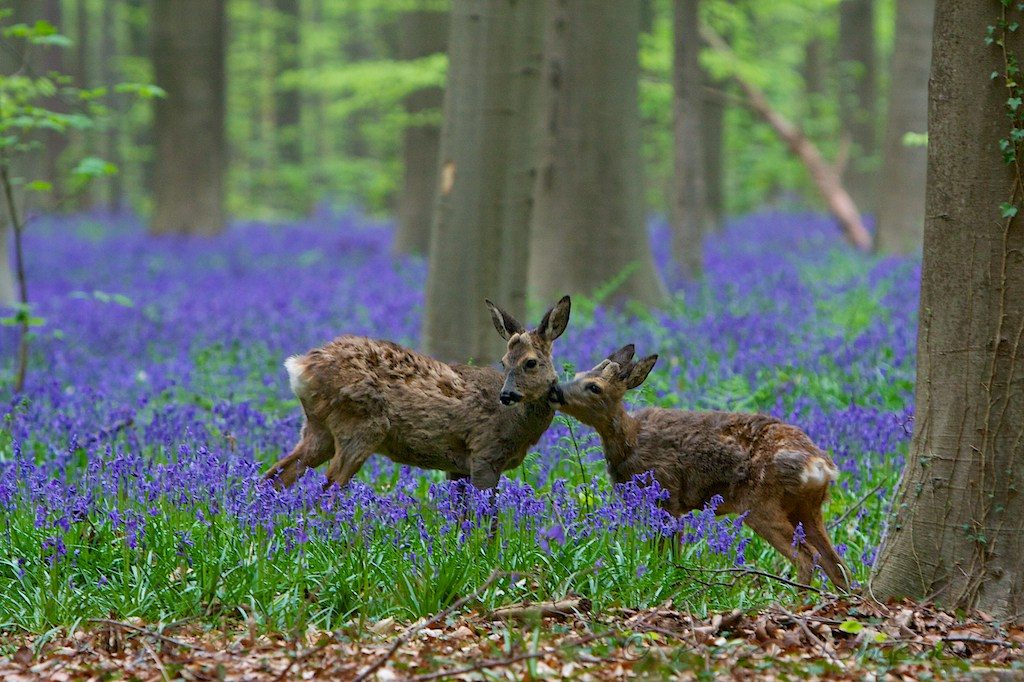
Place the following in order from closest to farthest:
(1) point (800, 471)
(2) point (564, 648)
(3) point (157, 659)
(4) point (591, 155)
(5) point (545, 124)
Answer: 1. (2) point (564, 648)
2. (3) point (157, 659)
3. (1) point (800, 471)
4. (4) point (591, 155)
5. (5) point (545, 124)

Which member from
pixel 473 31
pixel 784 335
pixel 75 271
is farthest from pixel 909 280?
pixel 75 271

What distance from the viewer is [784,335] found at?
10797 millimetres

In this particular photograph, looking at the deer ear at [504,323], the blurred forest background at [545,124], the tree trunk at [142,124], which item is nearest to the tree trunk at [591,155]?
the blurred forest background at [545,124]

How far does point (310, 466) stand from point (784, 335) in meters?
5.57

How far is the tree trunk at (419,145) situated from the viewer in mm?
20641

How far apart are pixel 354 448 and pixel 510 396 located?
1059 millimetres

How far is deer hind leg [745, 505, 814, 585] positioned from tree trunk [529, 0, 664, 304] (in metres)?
7.34

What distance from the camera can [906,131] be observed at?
60.6ft

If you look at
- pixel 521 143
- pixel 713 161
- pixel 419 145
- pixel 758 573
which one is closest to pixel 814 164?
pixel 713 161

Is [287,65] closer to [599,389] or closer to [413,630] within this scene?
[599,389]

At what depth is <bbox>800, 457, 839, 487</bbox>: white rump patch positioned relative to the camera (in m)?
5.71

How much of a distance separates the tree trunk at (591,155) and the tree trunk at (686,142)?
1.99m

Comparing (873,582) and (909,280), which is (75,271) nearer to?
(909,280)

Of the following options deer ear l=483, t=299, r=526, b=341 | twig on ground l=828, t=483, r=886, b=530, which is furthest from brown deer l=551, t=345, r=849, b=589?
deer ear l=483, t=299, r=526, b=341
